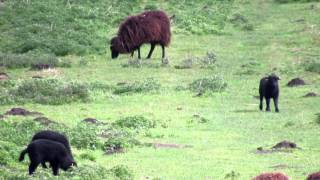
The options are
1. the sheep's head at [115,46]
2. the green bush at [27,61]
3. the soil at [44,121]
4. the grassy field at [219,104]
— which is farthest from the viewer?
the sheep's head at [115,46]

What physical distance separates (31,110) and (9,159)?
7.52 m

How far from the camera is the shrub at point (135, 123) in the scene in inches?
908

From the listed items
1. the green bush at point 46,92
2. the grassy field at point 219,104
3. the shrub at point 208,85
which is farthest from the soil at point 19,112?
the shrub at point 208,85

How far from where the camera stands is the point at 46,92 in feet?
89.0

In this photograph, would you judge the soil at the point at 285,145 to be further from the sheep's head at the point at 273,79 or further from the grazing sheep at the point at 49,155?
the grazing sheep at the point at 49,155

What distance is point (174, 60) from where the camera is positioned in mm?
35531

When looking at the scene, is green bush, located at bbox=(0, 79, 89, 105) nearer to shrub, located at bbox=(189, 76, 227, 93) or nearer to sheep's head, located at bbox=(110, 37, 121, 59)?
shrub, located at bbox=(189, 76, 227, 93)

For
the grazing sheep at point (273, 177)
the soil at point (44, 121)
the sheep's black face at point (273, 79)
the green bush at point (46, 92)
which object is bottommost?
the green bush at point (46, 92)

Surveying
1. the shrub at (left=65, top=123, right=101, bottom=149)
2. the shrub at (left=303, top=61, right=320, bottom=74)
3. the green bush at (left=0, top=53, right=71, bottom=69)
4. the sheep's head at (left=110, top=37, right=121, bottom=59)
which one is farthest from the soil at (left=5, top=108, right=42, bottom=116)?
the shrub at (left=303, top=61, right=320, bottom=74)

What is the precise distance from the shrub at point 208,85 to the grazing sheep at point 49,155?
486 inches

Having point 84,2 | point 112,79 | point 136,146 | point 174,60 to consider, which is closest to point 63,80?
point 112,79

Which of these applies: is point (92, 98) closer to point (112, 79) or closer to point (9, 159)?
point (112, 79)

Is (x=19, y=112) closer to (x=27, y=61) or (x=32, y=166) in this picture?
(x=32, y=166)

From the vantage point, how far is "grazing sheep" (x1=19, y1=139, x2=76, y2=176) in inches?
645
